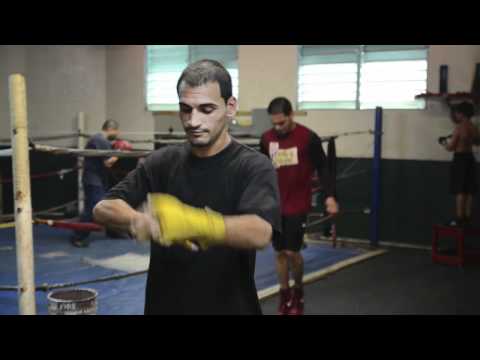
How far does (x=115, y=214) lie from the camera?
1524mm

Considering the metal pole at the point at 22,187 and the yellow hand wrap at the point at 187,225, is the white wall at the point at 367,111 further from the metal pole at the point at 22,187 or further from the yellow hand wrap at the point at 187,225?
the yellow hand wrap at the point at 187,225

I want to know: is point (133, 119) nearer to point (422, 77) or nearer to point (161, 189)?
point (422, 77)

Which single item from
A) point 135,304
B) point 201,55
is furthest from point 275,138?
point 201,55

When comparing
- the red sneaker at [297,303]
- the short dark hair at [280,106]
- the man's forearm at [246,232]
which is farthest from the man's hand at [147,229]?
the red sneaker at [297,303]

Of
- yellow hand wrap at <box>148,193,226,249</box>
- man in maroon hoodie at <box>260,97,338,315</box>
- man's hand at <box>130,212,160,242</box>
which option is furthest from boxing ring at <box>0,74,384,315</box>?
yellow hand wrap at <box>148,193,226,249</box>

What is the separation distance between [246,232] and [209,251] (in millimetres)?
210

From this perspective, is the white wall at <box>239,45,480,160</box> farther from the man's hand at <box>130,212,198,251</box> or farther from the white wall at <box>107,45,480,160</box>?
the man's hand at <box>130,212,198,251</box>

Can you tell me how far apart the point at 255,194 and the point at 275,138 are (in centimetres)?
238

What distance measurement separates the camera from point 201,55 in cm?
770

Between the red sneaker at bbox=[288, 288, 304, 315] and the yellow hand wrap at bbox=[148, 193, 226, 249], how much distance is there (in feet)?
8.61

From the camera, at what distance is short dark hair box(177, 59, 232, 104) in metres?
1.56

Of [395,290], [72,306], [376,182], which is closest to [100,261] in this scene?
[72,306]

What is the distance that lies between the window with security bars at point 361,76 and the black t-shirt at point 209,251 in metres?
5.15
